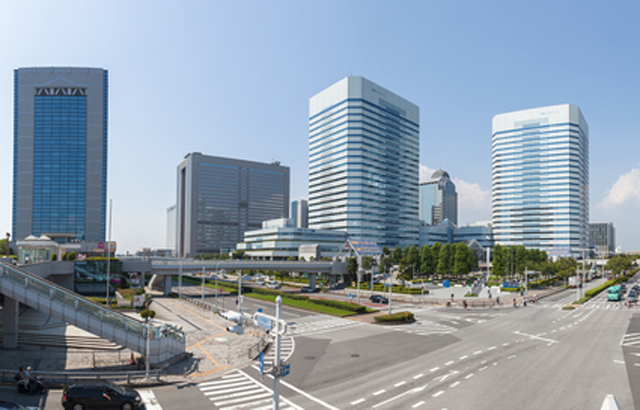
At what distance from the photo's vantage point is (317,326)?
1885 inches

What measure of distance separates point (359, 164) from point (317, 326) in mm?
139045

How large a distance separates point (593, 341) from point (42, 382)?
4630 cm

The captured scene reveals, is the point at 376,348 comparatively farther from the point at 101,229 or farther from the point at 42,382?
the point at 101,229

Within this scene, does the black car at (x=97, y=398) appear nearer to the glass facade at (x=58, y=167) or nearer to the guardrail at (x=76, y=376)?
the guardrail at (x=76, y=376)

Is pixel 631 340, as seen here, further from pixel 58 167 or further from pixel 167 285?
pixel 58 167

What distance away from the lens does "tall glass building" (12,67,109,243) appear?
175625 mm

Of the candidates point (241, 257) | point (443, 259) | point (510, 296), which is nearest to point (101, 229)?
point (241, 257)

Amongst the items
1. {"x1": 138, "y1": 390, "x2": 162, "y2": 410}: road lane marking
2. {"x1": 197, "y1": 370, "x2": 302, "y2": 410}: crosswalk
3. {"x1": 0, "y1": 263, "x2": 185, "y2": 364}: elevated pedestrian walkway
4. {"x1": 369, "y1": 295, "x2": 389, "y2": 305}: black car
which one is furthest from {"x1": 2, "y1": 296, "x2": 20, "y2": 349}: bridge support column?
{"x1": 369, "y1": 295, "x2": 389, "y2": 305}: black car

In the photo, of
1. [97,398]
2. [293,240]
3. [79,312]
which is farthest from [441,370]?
[293,240]

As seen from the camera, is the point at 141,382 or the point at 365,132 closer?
the point at 141,382

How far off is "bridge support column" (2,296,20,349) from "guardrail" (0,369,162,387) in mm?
8711

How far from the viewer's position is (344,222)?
183m

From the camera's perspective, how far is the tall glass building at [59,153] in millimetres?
175625

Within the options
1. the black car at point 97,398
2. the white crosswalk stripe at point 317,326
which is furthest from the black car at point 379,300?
the black car at point 97,398
